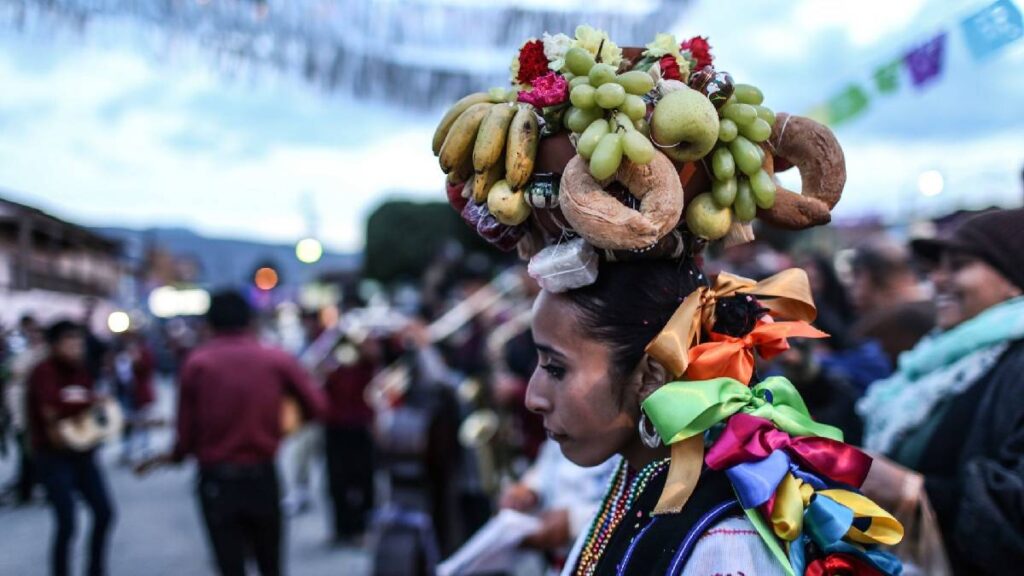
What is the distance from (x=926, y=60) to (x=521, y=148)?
10.5 ft

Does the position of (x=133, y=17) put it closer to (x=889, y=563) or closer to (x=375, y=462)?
(x=889, y=563)

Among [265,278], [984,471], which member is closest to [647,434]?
[984,471]

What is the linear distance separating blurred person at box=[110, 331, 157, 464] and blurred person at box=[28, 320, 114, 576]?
4018 mm

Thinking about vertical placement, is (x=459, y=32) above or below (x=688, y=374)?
above

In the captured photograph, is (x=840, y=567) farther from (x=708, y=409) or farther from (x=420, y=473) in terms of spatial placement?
(x=420, y=473)

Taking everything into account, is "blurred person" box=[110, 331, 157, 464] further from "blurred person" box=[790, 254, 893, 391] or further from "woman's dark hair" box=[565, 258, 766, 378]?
"woman's dark hair" box=[565, 258, 766, 378]

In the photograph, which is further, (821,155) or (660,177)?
(821,155)

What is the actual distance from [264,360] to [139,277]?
4.46 feet

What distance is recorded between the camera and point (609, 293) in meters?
1.50

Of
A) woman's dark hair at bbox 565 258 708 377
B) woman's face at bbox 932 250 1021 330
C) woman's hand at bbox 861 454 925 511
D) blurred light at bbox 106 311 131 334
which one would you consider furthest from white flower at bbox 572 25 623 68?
blurred light at bbox 106 311 131 334

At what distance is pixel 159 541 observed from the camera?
22.4 feet

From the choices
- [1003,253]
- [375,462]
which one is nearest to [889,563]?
[1003,253]

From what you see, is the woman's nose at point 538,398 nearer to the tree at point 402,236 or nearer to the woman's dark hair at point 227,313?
the woman's dark hair at point 227,313

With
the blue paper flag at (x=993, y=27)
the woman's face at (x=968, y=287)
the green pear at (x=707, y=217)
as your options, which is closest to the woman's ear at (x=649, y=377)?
the green pear at (x=707, y=217)
